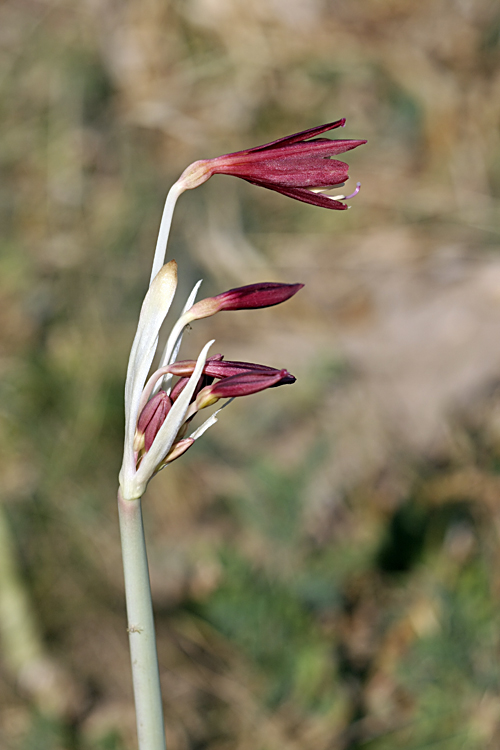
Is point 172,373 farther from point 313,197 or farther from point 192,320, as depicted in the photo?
point 313,197

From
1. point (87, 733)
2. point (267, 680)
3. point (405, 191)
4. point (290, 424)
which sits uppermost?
point (405, 191)

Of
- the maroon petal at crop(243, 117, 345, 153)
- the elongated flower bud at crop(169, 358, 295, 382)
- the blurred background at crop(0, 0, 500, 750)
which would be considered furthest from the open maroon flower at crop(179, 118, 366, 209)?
the blurred background at crop(0, 0, 500, 750)

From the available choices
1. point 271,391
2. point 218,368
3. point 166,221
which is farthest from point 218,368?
point 271,391

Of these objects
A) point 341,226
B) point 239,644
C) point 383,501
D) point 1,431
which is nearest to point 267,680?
point 239,644

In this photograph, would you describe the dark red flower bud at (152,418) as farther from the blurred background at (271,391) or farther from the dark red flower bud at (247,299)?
the blurred background at (271,391)

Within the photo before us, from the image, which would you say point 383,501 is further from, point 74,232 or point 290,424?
point 74,232

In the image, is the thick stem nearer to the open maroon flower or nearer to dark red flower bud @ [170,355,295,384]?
dark red flower bud @ [170,355,295,384]

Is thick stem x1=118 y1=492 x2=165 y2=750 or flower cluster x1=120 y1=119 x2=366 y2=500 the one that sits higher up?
flower cluster x1=120 y1=119 x2=366 y2=500
